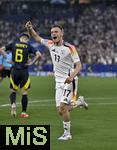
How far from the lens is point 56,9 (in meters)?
62.3

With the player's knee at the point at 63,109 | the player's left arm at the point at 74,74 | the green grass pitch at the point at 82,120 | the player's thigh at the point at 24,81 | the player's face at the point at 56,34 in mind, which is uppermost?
the player's face at the point at 56,34

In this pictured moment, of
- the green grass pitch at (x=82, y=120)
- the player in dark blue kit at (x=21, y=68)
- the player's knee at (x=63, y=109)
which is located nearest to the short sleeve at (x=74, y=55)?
the player's knee at (x=63, y=109)

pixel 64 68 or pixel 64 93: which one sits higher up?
pixel 64 68

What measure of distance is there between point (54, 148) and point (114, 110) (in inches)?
298

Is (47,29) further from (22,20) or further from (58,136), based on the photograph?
(58,136)

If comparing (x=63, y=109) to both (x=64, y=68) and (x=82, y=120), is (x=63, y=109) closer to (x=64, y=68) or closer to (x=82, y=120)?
(x=64, y=68)

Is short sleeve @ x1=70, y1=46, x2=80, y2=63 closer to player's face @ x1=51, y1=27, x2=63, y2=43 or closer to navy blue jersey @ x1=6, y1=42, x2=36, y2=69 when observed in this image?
player's face @ x1=51, y1=27, x2=63, y2=43

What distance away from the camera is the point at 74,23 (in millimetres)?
59719

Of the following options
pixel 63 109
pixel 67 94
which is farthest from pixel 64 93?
pixel 63 109

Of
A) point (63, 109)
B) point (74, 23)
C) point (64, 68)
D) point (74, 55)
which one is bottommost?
point (63, 109)

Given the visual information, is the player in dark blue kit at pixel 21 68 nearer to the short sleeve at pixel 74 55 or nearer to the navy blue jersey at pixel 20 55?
the navy blue jersey at pixel 20 55

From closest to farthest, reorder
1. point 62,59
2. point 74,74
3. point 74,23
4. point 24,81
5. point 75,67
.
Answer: point 74,74 → point 75,67 → point 62,59 → point 24,81 → point 74,23

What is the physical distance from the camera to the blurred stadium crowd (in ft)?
176

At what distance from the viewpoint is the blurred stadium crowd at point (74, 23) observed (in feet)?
176
